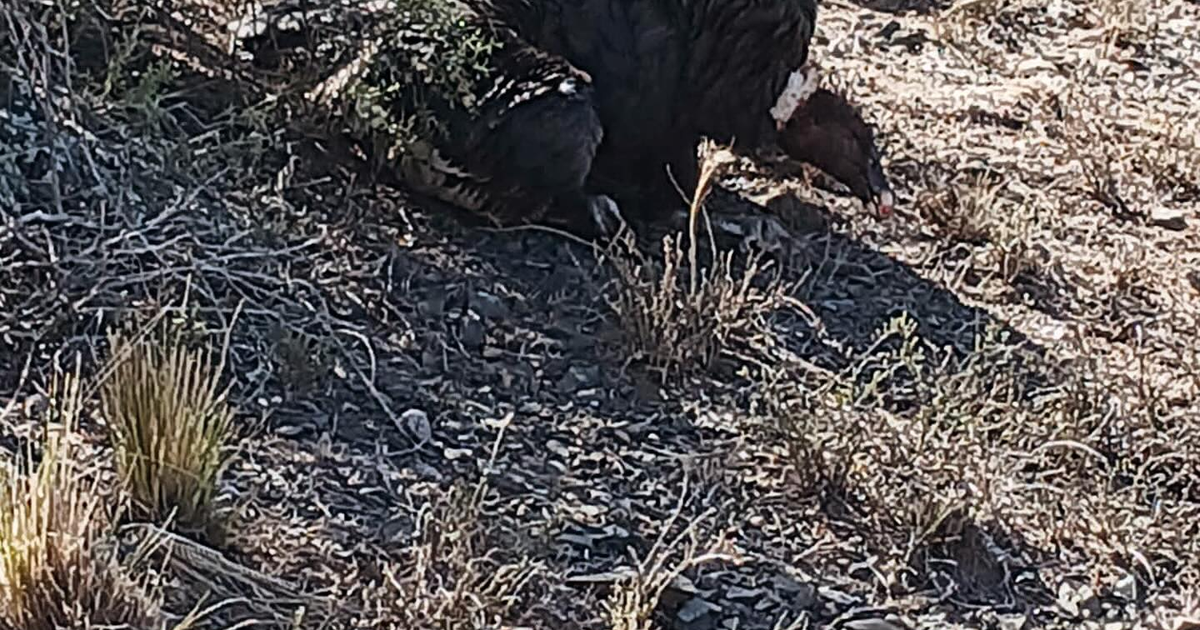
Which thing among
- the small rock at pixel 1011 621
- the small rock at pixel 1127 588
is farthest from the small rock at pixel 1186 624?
the small rock at pixel 1011 621

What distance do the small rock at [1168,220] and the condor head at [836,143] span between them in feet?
2.90

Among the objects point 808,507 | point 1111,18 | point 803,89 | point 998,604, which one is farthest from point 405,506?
point 1111,18

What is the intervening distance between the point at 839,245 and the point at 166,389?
245 centimetres

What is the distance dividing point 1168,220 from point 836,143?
3.74ft

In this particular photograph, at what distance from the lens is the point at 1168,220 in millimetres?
5758

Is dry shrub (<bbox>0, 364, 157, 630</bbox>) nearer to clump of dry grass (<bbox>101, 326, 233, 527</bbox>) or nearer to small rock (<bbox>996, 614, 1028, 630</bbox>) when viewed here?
clump of dry grass (<bbox>101, 326, 233, 527</bbox>)

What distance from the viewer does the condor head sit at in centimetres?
540

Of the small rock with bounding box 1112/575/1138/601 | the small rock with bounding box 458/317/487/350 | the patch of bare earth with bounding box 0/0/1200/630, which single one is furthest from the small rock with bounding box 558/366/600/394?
the small rock with bounding box 1112/575/1138/601

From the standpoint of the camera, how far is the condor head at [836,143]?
17.7 feet

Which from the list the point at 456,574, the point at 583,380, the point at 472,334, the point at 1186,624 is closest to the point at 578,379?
the point at 583,380

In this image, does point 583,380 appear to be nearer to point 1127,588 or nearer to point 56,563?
point 1127,588

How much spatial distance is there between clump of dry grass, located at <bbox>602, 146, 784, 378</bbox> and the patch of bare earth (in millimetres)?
12

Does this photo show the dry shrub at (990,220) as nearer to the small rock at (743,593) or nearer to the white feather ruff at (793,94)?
the white feather ruff at (793,94)

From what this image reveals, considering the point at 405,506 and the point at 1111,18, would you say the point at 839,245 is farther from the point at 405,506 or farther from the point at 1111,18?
the point at 1111,18
